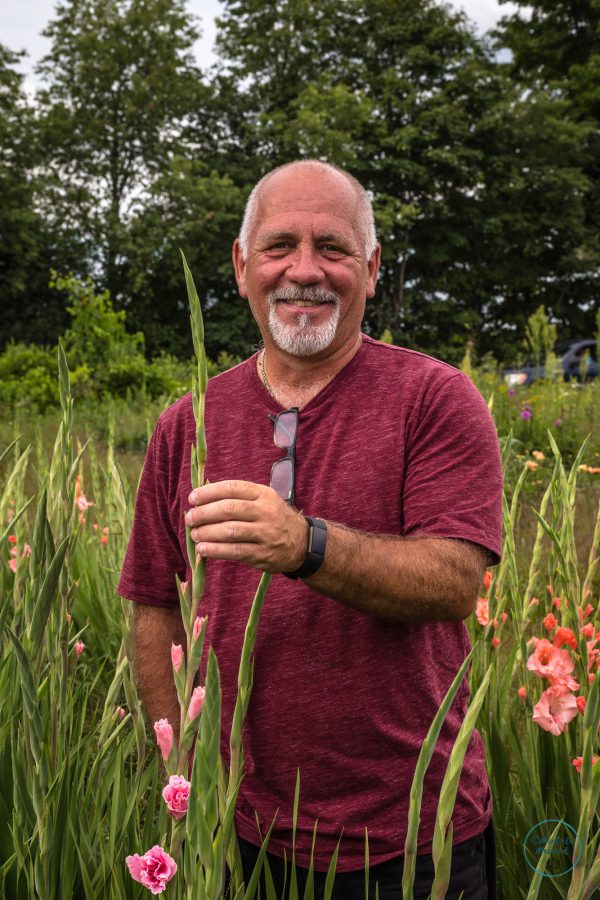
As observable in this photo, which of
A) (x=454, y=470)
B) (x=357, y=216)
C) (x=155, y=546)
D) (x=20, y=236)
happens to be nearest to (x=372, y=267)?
(x=357, y=216)

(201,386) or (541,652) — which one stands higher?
(201,386)

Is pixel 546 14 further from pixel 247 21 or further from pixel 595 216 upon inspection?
pixel 247 21

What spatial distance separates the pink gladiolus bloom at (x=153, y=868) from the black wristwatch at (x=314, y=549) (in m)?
0.44

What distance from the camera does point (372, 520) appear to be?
168 cm

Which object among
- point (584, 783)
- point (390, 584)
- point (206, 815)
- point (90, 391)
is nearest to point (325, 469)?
point (390, 584)

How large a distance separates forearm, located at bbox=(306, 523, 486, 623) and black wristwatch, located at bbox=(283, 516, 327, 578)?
0.07ft

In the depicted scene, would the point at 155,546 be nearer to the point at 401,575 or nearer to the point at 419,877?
the point at 401,575

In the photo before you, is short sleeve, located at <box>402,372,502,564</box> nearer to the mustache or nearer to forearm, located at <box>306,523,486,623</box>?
forearm, located at <box>306,523,486,623</box>

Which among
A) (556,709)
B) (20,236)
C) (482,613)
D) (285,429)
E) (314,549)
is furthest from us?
(20,236)

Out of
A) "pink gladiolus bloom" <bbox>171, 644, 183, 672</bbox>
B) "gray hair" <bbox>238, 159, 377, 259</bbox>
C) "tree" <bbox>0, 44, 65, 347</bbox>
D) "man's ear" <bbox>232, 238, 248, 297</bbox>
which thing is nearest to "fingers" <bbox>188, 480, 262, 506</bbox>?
"pink gladiolus bloom" <bbox>171, 644, 183, 672</bbox>

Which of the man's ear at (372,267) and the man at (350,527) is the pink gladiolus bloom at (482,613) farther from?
the man's ear at (372,267)

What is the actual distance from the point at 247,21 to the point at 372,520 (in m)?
28.9

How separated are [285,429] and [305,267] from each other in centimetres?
37

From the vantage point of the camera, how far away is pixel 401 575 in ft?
4.48
